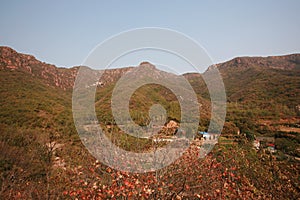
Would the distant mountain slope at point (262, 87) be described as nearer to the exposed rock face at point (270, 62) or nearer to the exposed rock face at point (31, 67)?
the exposed rock face at point (270, 62)

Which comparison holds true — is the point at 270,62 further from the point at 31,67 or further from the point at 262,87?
the point at 31,67

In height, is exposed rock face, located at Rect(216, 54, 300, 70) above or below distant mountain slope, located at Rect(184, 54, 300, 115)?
above

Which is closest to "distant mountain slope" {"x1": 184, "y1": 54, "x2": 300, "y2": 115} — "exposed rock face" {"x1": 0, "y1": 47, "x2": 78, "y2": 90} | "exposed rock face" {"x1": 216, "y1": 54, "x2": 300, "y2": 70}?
"exposed rock face" {"x1": 216, "y1": 54, "x2": 300, "y2": 70}

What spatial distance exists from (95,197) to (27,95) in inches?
1891

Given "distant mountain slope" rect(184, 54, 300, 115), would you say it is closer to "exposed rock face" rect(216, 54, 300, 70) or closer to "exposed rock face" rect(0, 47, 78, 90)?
"exposed rock face" rect(216, 54, 300, 70)

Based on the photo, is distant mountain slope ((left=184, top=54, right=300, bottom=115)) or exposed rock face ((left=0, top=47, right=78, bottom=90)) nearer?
exposed rock face ((left=0, top=47, right=78, bottom=90))

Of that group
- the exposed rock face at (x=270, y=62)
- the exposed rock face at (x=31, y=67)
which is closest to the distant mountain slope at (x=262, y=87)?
the exposed rock face at (x=270, y=62)

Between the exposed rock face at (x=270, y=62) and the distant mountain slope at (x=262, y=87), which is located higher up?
the exposed rock face at (x=270, y=62)

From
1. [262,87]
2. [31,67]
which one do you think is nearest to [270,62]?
[262,87]

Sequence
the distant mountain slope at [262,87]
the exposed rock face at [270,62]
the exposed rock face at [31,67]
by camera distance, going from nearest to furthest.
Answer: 1. the exposed rock face at [31,67]
2. the distant mountain slope at [262,87]
3. the exposed rock face at [270,62]

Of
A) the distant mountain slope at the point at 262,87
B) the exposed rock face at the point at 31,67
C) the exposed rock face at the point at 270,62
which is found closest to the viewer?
the exposed rock face at the point at 31,67

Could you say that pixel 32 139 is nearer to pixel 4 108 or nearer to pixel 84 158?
pixel 84 158

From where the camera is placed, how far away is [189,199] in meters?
4.33

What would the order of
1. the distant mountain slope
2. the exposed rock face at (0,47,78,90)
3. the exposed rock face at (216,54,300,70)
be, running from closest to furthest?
the exposed rock face at (0,47,78,90) → the distant mountain slope → the exposed rock face at (216,54,300,70)
